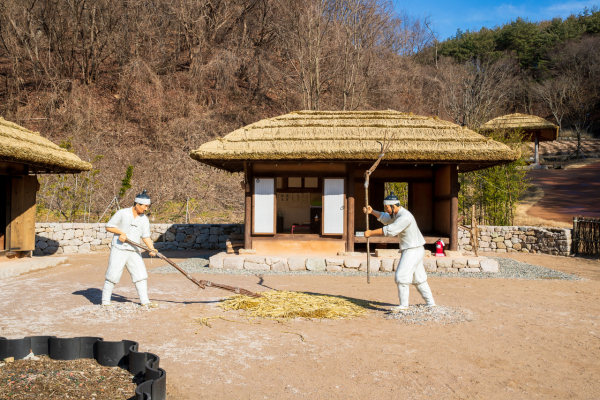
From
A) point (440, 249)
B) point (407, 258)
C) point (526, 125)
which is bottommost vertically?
point (440, 249)

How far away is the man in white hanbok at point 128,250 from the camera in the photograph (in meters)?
6.13

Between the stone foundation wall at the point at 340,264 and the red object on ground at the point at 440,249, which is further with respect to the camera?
the red object on ground at the point at 440,249

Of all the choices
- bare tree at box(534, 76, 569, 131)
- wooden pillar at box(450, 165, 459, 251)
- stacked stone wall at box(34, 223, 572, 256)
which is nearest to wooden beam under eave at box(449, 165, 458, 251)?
wooden pillar at box(450, 165, 459, 251)

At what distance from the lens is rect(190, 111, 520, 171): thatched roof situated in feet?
32.1

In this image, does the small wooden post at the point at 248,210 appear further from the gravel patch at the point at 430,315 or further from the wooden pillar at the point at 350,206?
the gravel patch at the point at 430,315

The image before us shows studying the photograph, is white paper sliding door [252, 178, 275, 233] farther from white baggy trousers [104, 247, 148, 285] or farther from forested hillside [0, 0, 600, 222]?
forested hillside [0, 0, 600, 222]

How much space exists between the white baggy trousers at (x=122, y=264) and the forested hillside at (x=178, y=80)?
1020 cm

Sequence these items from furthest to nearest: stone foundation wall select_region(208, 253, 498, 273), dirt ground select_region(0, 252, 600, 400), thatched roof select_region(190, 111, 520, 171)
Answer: stone foundation wall select_region(208, 253, 498, 273)
thatched roof select_region(190, 111, 520, 171)
dirt ground select_region(0, 252, 600, 400)

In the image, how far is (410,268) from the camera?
6000 millimetres

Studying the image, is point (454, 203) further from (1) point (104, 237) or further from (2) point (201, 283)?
(1) point (104, 237)

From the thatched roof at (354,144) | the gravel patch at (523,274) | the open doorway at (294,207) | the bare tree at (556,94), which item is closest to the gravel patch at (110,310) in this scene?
the thatched roof at (354,144)

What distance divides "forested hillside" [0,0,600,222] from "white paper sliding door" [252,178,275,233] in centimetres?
638

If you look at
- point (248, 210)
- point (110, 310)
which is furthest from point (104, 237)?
point (110, 310)

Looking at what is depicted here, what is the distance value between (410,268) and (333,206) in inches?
187
